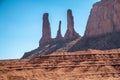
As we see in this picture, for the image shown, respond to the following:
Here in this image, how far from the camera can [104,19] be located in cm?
11800

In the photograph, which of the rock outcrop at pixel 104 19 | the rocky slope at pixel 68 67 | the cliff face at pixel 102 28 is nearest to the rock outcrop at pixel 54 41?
the cliff face at pixel 102 28

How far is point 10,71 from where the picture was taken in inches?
2392

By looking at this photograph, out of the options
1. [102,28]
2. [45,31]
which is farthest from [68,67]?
[45,31]

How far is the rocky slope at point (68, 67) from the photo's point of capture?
189ft

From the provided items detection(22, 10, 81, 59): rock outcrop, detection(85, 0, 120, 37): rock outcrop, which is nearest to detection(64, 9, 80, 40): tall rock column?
detection(22, 10, 81, 59): rock outcrop

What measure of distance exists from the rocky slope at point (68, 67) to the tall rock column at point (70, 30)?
54099 mm

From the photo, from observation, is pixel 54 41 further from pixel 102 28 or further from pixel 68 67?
pixel 68 67

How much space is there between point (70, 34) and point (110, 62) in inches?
2383

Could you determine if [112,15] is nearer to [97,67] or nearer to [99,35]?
[99,35]

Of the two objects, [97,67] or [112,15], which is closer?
[97,67]

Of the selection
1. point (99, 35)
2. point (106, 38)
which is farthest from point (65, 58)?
point (99, 35)

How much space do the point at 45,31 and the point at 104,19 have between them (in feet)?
75.0

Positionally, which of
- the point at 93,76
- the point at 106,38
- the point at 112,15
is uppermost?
the point at 112,15

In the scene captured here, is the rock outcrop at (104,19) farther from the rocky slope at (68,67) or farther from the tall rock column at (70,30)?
the rocky slope at (68,67)
